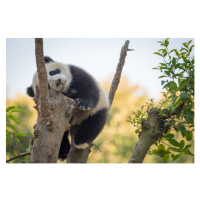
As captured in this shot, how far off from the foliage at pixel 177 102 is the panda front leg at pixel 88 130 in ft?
1.27

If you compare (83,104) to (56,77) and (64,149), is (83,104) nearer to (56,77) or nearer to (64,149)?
(56,77)

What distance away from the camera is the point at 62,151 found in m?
3.23

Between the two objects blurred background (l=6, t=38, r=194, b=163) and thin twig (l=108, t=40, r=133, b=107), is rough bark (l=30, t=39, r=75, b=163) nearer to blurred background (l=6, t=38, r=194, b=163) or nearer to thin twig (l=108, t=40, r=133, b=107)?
blurred background (l=6, t=38, r=194, b=163)

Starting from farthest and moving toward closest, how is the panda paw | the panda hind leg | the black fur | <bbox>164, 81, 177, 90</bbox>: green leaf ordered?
1. the panda hind leg
2. <bbox>164, 81, 177, 90</bbox>: green leaf
3. the black fur
4. the panda paw

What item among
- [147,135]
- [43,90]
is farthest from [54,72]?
[147,135]

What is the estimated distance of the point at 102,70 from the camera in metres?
3.24

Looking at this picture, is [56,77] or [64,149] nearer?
[56,77]

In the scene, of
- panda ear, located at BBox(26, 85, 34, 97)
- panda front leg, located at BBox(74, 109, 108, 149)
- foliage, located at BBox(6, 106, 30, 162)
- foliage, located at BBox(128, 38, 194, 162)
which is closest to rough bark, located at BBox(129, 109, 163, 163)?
foliage, located at BBox(128, 38, 194, 162)

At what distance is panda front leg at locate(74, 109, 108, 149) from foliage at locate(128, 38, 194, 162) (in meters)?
0.39

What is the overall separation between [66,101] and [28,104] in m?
1.03

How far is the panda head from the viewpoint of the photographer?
256 centimetres

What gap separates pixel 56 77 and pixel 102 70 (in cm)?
79

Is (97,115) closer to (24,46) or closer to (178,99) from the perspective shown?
(178,99)

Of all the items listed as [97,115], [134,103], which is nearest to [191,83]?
[134,103]
